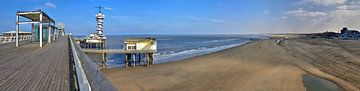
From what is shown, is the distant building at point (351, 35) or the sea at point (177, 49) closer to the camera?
the sea at point (177, 49)

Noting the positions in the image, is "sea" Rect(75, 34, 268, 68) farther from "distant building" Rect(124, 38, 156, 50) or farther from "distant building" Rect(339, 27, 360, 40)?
"distant building" Rect(339, 27, 360, 40)

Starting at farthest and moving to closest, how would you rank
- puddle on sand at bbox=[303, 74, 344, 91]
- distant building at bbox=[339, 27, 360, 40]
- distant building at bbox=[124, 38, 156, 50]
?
distant building at bbox=[339, 27, 360, 40]
distant building at bbox=[124, 38, 156, 50]
puddle on sand at bbox=[303, 74, 344, 91]

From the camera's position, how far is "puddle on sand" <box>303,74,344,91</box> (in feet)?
39.2

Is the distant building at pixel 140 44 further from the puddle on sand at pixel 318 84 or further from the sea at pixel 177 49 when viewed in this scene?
the puddle on sand at pixel 318 84

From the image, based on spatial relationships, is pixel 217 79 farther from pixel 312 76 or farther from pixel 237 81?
pixel 312 76

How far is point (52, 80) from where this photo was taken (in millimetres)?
5246

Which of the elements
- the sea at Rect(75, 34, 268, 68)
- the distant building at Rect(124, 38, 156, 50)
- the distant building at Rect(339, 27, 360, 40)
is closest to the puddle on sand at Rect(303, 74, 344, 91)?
the sea at Rect(75, 34, 268, 68)

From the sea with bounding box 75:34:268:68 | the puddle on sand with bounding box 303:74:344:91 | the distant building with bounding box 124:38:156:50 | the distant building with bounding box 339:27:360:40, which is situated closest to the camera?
the puddle on sand with bounding box 303:74:344:91

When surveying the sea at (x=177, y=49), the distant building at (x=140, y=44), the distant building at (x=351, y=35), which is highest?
the distant building at (x=351, y=35)

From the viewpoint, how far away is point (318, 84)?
1281 centimetres

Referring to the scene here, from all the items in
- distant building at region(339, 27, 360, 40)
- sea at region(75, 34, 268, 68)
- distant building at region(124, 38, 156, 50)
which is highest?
distant building at region(339, 27, 360, 40)

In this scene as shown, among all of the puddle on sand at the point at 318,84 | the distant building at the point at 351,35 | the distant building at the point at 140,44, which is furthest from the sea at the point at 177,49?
the distant building at the point at 351,35

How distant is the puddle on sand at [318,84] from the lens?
1196 cm

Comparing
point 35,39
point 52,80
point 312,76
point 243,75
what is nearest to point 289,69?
point 312,76
